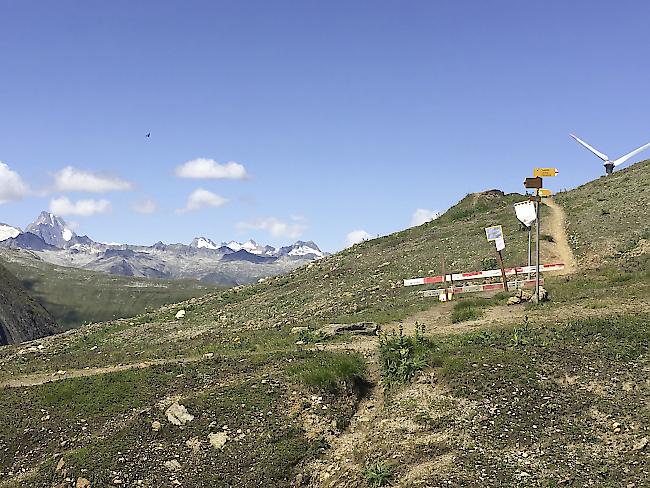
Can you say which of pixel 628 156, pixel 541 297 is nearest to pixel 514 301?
pixel 541 297

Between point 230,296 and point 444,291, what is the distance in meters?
29.4

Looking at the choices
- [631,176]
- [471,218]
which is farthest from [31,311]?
[631,176]

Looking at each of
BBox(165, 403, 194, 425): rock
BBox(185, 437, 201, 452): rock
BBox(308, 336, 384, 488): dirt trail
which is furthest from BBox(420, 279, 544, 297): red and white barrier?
BBox(185, 437, 201, 452): rock

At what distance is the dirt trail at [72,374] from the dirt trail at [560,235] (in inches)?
1090

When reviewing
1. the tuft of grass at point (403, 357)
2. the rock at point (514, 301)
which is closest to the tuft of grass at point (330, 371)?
the tuft of grass at point (403, 357)

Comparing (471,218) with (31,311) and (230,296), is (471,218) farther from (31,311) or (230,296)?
(31,311)

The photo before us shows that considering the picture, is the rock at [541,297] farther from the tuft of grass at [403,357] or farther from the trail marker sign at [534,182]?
the tuft of grass at [403,357]

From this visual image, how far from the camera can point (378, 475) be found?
18.2 meters

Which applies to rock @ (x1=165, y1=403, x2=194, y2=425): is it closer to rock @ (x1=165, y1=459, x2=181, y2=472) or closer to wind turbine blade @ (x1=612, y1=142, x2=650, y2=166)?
rock @ (x1=165, y1=459, x2=181, y2=472)

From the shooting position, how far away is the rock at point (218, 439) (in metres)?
21.5

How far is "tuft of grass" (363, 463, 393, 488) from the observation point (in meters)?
18.1

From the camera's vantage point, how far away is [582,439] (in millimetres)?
18906

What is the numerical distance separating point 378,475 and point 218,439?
6573 mm

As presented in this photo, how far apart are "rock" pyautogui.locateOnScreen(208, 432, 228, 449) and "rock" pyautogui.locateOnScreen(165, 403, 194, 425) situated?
1433 mm
